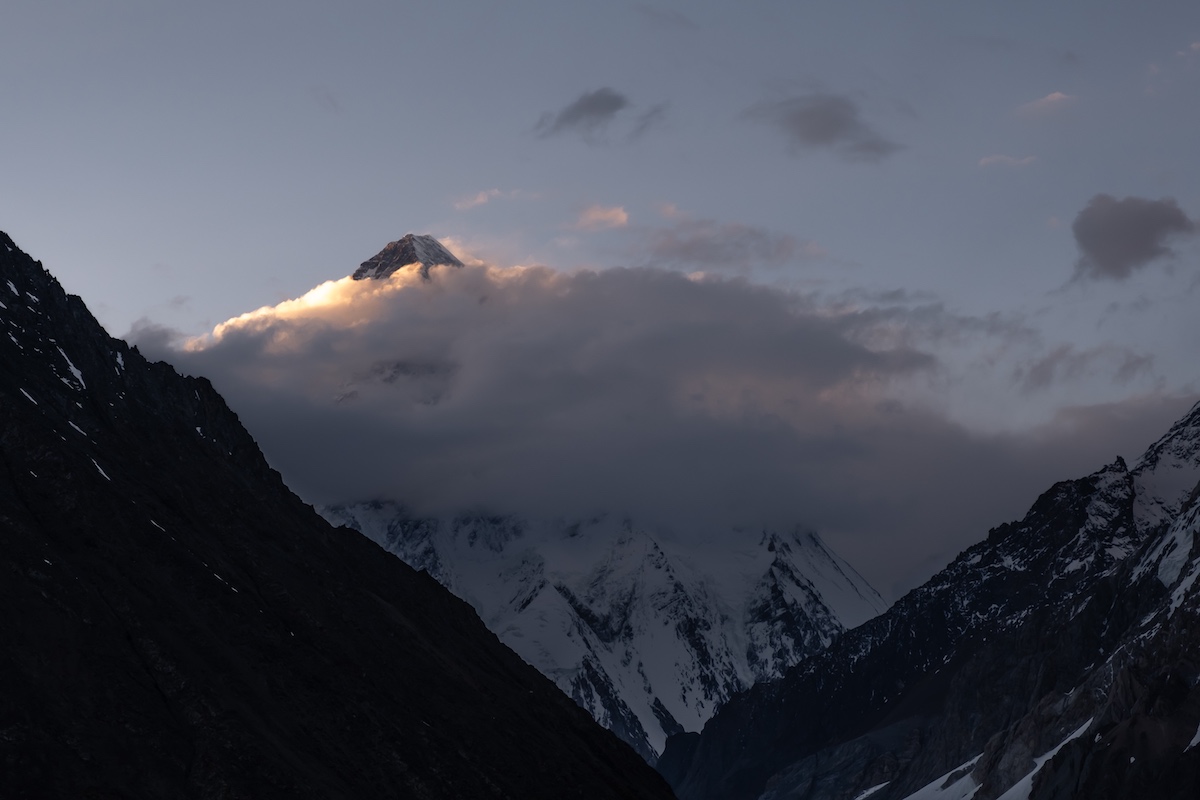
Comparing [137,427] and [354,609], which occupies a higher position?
[137,427]

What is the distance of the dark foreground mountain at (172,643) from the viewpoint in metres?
132

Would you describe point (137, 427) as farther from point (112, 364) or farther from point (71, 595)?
point (71, 595)

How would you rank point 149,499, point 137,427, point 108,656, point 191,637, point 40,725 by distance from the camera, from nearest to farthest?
point 40,725 < point 108,656 < point 191,637 < point 149,499 < point 137,427

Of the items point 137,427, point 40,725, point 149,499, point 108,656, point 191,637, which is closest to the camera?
point 40,725

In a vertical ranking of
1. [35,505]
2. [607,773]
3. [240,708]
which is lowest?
[607,773]

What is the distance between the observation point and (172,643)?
148250mm

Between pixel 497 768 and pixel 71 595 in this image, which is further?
pixel 497 768

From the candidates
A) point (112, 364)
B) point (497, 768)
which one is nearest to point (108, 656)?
point (497, 768)

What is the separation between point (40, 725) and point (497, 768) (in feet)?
193

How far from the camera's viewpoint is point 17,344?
178375mm

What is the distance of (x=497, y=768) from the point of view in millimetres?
174750

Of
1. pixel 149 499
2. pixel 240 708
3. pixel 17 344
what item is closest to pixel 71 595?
pixel 240 708

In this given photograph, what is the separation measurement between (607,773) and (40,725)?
8615cm

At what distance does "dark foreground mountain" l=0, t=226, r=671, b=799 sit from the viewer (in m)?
132
